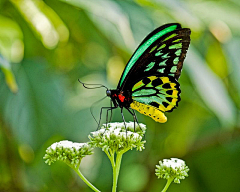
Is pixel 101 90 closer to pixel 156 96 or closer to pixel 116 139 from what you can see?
pixel 156 96

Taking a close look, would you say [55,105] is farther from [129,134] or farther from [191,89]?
[129,134]

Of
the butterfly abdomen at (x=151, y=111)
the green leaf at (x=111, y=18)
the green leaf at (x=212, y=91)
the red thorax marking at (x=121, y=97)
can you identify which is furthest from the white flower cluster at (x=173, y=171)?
the green leaf at (x=111, y=18)

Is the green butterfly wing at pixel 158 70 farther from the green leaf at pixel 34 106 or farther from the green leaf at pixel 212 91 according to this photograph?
the green leaf at pixel 34 106

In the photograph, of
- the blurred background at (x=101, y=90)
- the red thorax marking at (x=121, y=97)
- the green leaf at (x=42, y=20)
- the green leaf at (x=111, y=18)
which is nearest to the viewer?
the red thorax marking at (x=121, y=97)

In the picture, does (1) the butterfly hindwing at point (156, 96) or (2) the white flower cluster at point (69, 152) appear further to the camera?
(1) the butterfly hindwing at point (156, 96)

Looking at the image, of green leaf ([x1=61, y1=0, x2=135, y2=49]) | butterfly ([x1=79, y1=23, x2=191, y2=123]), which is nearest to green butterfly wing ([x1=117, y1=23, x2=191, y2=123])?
butterfly ([x1=79, y1=23, x2=191, y2=123])
